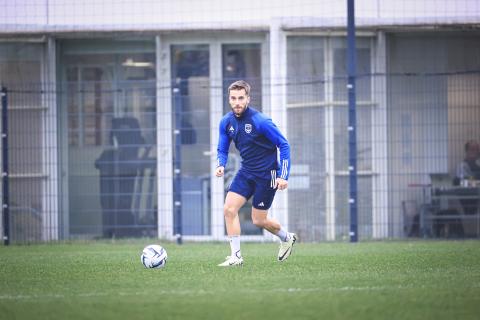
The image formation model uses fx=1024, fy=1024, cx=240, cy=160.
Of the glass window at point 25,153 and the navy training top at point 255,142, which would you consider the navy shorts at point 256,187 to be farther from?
the glass window at point 25,153

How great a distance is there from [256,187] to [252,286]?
9.26ft

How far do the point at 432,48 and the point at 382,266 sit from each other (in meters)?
8.03

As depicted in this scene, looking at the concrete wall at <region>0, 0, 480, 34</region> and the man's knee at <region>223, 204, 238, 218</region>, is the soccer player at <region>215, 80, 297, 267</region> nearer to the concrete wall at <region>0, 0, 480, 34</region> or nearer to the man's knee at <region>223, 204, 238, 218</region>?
the man's knee at <region>223, 204, 238, 218</region>

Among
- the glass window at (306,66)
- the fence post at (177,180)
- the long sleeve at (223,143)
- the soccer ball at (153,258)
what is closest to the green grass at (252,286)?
the soccer ball at (153,258)

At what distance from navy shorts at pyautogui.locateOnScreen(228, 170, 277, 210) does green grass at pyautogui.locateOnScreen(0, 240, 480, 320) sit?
734mm

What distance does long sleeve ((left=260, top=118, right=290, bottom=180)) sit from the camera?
11.3 meters

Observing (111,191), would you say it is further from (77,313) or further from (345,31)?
(77,313)

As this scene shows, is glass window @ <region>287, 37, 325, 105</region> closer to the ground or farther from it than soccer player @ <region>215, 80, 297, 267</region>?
farther from it

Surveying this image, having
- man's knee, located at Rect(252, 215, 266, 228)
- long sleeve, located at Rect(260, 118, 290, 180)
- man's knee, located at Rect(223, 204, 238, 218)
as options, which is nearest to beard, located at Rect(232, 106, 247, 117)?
long sleeve, located at Rect(260, 118, 290, 180)

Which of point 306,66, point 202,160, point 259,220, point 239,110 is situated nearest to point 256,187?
point 259,220

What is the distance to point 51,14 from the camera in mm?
18062

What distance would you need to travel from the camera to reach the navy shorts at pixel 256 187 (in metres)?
11.5

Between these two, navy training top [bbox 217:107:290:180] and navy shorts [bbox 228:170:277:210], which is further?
navy shorts [bbox 228:170:277:210]

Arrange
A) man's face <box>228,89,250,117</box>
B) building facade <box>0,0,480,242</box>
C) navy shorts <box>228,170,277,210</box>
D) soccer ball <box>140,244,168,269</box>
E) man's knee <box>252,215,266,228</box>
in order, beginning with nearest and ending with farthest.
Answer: soccer ball <box>140,244,168,269</box>, man's face <box>228,89,250,117</box>, navy shorts <box>228,170,277,210</box>, man's knee <box>252,215,266,228</box>, building facade <box>0,0,480,242</box>
